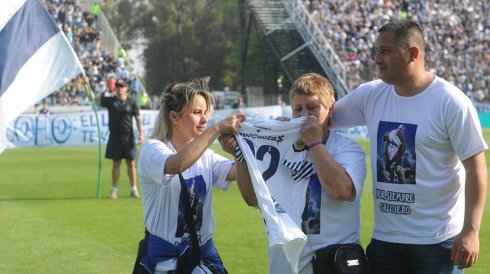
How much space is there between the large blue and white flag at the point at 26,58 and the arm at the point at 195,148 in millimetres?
3972

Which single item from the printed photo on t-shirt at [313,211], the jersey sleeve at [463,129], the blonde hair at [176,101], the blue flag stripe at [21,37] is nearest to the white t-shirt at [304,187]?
the printed photo on t-shirt at [313,211]

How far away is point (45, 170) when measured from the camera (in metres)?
22.8

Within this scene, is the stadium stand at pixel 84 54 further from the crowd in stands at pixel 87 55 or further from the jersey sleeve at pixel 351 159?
the jersey sleeve at pixel 351 159

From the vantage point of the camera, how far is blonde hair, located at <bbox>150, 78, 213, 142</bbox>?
517 centimetres

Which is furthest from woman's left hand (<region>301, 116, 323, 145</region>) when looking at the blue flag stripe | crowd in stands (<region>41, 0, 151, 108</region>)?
crowd in stands (<region>41, 0, 151, 108</region>)

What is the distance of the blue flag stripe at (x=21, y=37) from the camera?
9570 mm

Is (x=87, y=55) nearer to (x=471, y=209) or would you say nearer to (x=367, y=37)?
(x=367, y=37)

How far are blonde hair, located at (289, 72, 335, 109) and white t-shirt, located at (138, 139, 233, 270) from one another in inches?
32.2

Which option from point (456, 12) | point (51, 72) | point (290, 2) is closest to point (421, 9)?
point (456, 12)

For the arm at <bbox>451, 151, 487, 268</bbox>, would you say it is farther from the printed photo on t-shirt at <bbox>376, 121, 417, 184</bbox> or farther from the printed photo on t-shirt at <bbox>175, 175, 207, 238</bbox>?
the printed photo on t-shirt at <bbox>175, 175, 207, 238</bbox>

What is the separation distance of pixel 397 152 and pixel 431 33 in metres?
43.8

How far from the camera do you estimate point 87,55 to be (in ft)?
156

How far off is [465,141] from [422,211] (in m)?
0.47

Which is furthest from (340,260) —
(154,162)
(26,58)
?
(26,58)
